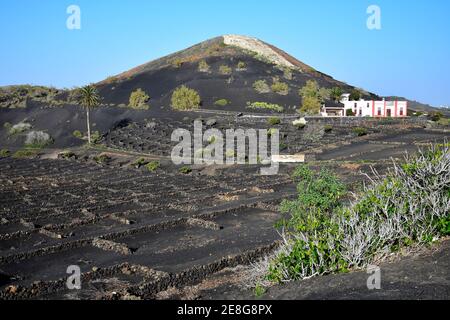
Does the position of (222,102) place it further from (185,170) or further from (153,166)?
(185,170)

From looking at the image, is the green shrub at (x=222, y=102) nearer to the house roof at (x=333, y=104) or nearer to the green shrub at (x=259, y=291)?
the house roof at (x=333, y=104)

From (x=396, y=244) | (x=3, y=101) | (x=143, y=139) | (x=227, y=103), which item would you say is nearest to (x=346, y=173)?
(x=396, y=244)

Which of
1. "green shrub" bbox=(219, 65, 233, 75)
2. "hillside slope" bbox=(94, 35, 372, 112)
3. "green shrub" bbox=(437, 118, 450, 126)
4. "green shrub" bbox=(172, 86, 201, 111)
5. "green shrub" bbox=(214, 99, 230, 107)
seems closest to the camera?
"green shrub" bbox=(437, 118, 450, 126)

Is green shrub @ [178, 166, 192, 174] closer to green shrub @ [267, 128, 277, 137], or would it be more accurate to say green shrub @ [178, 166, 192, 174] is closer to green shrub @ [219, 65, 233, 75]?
green shrub @ [267, 128, 277, 137]

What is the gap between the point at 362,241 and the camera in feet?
42.5

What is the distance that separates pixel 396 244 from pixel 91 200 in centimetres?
2508

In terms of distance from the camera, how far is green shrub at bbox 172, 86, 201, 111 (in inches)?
3319

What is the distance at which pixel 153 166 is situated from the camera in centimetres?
A: 5103

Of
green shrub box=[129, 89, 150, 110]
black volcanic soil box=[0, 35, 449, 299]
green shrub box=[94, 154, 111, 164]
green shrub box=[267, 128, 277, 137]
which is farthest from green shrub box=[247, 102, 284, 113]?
green shrub box=[94, 154, 111, 164]

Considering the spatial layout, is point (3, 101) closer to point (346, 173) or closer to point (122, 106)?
point (122, 106)

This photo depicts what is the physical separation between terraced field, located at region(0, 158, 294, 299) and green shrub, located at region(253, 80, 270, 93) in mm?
46955

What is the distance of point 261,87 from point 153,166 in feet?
145

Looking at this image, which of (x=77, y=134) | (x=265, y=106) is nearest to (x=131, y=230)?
(x=77, y=134)

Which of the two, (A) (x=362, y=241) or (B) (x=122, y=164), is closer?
(A) (x=362, y=241)
